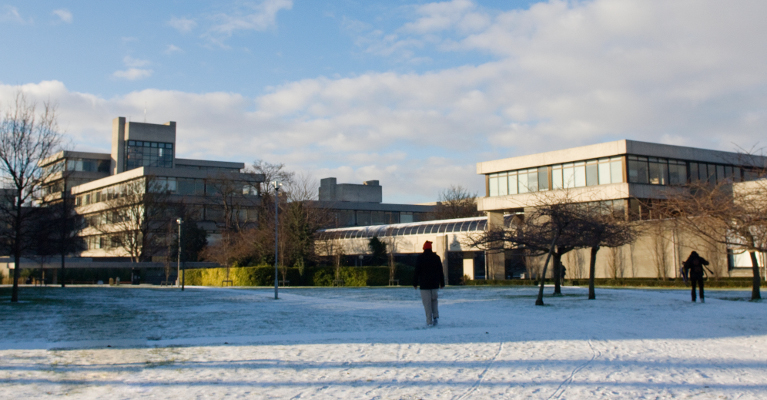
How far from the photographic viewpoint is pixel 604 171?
152 feet

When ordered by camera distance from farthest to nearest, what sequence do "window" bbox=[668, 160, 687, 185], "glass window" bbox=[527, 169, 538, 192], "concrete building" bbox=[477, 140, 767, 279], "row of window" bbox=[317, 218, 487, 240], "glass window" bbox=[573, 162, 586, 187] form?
"row of window" bbox=[317, 218, 487, 240] < "glass window" bbox=[527, 169, 538, 192] < "glass window" bbox=[573, 162, 586, 187] < "window" bbox=[668, 160, 687, 185] < "concrete building" bbox=[477, 140, 767, 279]

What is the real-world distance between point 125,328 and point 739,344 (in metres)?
12.3

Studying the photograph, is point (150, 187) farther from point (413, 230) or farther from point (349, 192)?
point (349, 192)

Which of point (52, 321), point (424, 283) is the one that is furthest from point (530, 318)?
point (52, 321)

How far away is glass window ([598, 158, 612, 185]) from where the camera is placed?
4597 cm

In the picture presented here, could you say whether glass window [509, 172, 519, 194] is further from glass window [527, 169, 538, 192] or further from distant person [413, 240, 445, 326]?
distant person [413, 240, 445, 326]

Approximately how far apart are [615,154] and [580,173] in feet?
10.6

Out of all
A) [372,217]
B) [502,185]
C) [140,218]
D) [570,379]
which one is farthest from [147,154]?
[570,379]

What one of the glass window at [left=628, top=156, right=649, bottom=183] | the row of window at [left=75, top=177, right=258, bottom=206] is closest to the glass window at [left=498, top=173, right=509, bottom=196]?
the glass window at [left=628, top=156, right=649, bottom=183]

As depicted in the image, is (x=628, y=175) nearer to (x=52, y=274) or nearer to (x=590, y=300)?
(x=590, y=300)

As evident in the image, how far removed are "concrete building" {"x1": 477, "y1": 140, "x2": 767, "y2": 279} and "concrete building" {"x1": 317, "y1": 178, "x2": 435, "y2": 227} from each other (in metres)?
31.5

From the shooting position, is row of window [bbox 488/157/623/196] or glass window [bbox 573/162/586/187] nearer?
row of window [bbox 488/157/623/196]

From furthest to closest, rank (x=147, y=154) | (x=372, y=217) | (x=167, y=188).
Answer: (x=147, y=154) < (x=372, y=217) < (x=167, y=188)

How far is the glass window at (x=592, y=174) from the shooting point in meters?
46.7
